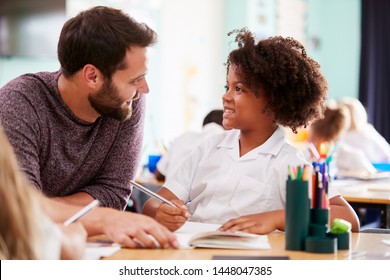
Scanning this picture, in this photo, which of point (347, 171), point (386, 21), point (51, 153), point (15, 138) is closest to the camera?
point (15, 138)

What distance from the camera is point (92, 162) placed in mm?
2088

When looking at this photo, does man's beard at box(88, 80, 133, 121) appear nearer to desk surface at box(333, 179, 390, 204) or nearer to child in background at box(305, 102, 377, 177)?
desk surface at box(333, 179, 390, 204)

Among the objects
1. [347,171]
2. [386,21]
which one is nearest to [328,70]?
[386,21]

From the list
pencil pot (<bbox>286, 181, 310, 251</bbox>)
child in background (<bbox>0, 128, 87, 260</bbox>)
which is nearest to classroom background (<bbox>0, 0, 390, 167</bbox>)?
pencil pot (<bbox>286, 181, 310, 251</bbox>)

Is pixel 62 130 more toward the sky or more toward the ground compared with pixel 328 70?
more toward the sky

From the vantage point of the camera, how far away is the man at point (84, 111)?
6.38 feet

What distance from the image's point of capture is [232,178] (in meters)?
2.00

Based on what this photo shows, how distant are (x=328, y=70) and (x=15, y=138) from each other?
699cm

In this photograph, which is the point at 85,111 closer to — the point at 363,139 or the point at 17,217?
the point at 17,217

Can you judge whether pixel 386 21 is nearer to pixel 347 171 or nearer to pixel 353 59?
pixel 353 59

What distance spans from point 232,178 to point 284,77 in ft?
1.09

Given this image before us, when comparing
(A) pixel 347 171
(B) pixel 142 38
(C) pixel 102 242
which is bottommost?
(A) pixel 347 171

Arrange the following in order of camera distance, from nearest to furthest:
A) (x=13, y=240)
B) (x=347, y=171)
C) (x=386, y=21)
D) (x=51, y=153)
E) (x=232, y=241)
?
(x=13, y=240) < (x=232, y=241) < (x=51, y=153) < (x=347, y=171) < (x=386, y=21)

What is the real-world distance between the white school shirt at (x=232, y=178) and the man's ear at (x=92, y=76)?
359 millimetres
